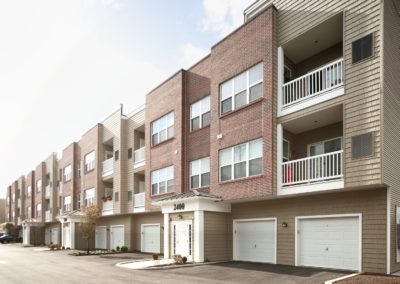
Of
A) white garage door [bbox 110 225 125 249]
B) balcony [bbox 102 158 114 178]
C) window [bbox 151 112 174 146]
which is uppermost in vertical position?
window [bbox 151 112 174 146]

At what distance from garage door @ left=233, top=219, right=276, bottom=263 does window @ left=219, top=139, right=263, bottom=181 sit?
2.84 meters

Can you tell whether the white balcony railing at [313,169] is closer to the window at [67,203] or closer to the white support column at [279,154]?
the white support column at [279,154]

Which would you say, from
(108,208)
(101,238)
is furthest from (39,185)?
(108,208)

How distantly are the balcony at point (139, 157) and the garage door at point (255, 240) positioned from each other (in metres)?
11.6

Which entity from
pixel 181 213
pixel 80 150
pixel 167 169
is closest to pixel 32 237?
pixel 80 150

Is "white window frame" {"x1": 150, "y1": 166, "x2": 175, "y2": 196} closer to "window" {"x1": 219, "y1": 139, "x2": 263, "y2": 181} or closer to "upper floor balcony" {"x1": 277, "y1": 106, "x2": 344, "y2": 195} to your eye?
"window" {"x1": 219, "y1": 139, "x2": 263, "y2": 181}

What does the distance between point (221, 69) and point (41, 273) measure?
14340 mm

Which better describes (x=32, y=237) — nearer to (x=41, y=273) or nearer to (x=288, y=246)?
(x=41, y=273)

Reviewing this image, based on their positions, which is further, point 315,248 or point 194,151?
point 194,151

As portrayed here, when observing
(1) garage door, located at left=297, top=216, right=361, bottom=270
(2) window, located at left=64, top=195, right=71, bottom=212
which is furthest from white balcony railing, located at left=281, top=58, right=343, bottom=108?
(2) window, located at left=64, top=195, right=71, bottom=212

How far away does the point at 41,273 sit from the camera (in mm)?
19594

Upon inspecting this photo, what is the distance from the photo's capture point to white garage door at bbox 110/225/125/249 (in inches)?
1402

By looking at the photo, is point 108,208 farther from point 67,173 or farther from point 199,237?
point 199,237

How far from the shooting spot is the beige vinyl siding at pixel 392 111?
14859 millimetres
